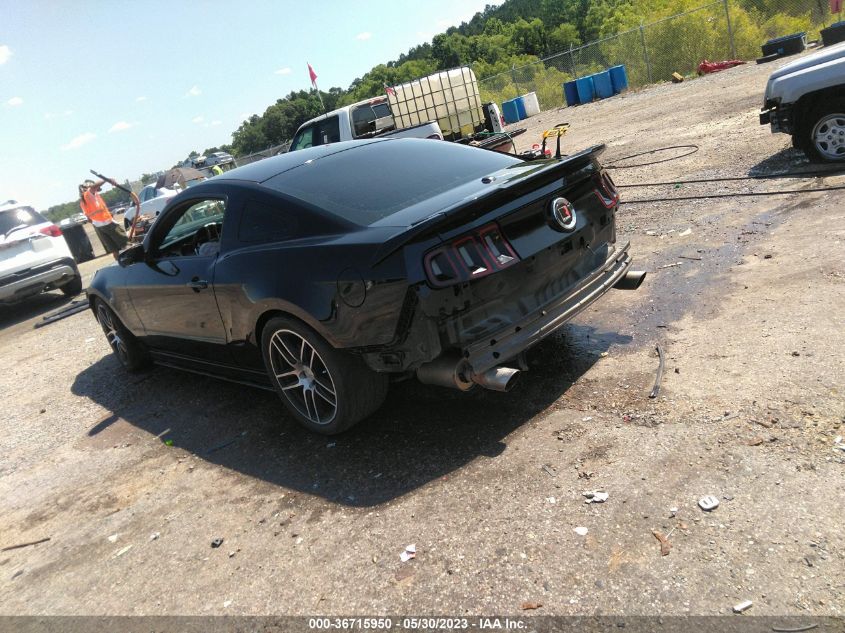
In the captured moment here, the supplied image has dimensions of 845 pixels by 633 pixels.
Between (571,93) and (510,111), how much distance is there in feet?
10.6

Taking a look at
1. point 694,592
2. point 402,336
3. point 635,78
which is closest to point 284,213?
point 402,336

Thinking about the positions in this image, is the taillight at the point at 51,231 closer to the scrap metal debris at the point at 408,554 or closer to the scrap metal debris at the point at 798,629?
the scrap metal debris at the point at 408,554

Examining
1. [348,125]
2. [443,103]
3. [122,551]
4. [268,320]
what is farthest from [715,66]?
[122,551]

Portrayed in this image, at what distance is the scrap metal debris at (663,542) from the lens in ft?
8.33

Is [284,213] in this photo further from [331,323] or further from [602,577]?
[602,577]

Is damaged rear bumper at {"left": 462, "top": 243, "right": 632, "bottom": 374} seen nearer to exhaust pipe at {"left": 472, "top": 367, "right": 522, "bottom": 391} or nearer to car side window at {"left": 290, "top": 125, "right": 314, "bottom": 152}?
Result: exhaust pipe at {"left": 472, "top": 367, "right": 522, "bottom": 391}

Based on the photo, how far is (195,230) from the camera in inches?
200

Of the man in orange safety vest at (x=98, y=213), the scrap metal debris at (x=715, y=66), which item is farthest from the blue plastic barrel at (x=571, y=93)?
the man in orange safety vest at (x=98, y=213)

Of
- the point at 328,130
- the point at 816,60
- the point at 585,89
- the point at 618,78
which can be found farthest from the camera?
the point at 585,89

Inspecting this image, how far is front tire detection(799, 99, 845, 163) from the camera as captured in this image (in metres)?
7.05

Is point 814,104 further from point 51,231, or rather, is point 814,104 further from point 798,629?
point 51,231

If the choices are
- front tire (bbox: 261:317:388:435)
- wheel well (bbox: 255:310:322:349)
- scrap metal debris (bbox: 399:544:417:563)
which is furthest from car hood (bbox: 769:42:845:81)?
scrap metal debris (bbox: 399:544:417:563)

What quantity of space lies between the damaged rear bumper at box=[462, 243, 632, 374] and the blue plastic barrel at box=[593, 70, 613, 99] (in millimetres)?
25689

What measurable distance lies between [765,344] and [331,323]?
258 centimetres
